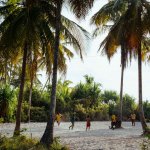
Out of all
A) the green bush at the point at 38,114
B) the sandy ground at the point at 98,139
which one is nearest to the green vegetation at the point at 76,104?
the green bush at the point at 38,114

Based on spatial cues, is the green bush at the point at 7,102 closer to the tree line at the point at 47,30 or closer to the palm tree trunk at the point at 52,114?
the tree line at the point at 47,30

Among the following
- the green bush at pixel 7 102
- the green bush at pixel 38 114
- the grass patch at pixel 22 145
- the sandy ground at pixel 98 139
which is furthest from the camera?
the green bush at pixel 38 114

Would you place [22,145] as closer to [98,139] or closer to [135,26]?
[98,139]

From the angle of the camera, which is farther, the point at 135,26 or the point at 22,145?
the point at 135,26

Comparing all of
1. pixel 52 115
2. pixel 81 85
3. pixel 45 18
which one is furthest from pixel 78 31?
pixel 81 85

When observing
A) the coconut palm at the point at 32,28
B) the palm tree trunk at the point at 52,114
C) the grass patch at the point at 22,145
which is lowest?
the grass patch at the point at 22,145

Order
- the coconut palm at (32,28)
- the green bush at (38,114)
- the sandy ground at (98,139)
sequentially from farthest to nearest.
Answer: the green bush at (38,114), the coconut palm at (32,28), the sandy ground at (98,139)

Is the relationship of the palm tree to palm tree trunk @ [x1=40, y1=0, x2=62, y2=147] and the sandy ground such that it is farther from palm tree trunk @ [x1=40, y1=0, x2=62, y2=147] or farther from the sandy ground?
palm tree trunk @ [x1=40, y1=0, x2=62, y2=147]

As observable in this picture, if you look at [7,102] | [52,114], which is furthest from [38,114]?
[52,114]

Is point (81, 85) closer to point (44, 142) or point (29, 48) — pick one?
point (29, 48)

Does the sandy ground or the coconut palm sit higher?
the coconut palm

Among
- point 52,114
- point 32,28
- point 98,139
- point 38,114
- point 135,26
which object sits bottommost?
point 98,139

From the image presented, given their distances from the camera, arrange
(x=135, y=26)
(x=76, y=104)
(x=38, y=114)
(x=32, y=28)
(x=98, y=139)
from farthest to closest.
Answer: (x=76, y=104)
(x=38, y=114)
(x=135, y=26)
(x=98, y=139)
(x=32, y=28)

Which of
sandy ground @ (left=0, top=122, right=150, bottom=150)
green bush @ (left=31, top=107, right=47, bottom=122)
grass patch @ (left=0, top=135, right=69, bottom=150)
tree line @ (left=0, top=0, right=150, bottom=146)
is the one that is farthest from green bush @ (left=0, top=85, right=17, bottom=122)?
grass patch @ (left=0, top=135, right=69, bottom=150)
